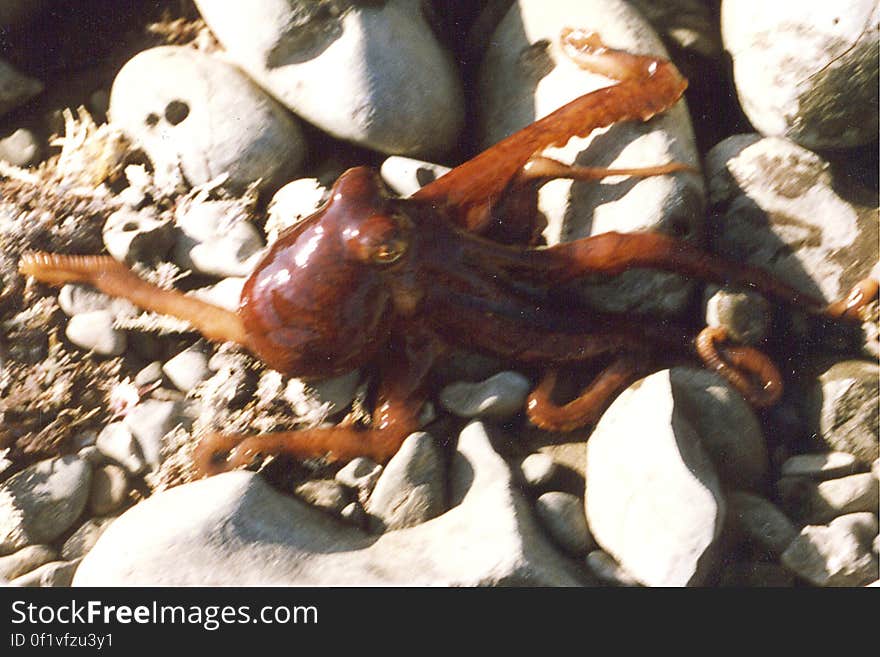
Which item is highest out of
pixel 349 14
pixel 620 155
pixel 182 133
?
pixel 349 14

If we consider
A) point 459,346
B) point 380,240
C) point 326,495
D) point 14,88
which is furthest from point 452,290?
point 14,88

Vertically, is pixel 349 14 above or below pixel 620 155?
above

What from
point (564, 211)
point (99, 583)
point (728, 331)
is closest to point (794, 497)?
point (728, 331)

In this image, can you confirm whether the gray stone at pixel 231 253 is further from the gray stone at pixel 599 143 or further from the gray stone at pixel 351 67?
the gray stone at pixel 599 143

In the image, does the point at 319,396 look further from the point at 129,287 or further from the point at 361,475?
the point at 129,287

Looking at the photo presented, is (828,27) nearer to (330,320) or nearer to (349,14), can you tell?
(349,14)

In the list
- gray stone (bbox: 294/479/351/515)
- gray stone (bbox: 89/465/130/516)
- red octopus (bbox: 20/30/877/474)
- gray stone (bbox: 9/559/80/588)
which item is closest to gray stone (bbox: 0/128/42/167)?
red octopus (bbox: 20/30/877/474)
